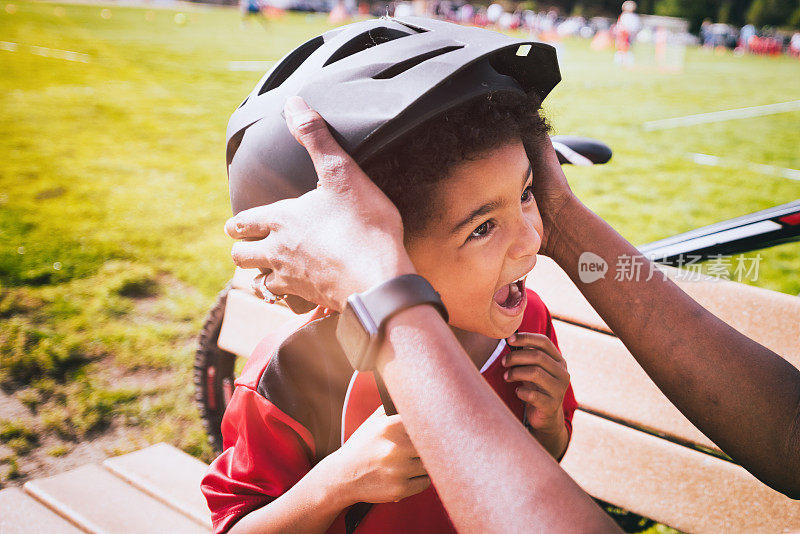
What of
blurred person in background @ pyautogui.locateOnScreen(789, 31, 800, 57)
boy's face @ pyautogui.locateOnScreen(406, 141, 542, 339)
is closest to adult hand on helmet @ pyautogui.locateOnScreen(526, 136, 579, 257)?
boy's face @ pyautogui.locateOnScreen(406, 141, 542, 339)

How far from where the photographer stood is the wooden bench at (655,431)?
187cm

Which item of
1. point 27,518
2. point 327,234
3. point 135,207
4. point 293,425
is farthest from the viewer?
point 135,207

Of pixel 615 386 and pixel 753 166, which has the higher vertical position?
pixel 615 386

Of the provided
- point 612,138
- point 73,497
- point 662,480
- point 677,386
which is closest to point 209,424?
point 73,497

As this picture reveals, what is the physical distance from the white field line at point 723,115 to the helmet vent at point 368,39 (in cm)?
1298

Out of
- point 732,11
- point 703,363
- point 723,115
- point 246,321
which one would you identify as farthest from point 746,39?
point 703,363

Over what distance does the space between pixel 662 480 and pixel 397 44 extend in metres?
1.76

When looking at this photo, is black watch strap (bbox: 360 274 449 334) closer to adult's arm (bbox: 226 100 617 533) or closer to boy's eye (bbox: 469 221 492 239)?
adult's arm (bbox: 226 100 617 533)

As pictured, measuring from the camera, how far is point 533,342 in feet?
4.93

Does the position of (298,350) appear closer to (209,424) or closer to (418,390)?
(418,390)

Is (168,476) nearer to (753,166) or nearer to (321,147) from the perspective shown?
(321,147)

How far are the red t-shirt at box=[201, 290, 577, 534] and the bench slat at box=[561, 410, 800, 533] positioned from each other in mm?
859

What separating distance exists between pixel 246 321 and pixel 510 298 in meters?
1.51

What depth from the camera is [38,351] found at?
388cm
